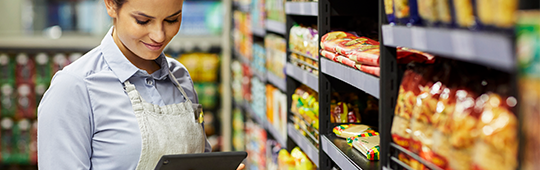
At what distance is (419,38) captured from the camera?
98 centimetres

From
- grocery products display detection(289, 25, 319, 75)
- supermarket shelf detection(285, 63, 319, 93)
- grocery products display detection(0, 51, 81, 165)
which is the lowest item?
grocery products display detection(0, 51, 81, 165)

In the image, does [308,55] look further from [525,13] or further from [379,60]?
[525,13]

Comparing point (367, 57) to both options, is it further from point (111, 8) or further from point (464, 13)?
point (111, 8)

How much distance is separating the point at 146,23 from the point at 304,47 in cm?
77

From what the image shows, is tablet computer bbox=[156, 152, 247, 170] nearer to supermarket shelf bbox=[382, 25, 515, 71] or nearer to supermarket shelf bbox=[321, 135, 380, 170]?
supermarket shelf bbox=[321, 135, 380, 170]

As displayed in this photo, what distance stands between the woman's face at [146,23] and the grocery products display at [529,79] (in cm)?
121

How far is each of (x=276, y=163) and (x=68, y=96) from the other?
4.53 ft

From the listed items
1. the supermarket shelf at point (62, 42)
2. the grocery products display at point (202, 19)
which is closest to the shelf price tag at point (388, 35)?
the supermarket shelf at point (62, 42)

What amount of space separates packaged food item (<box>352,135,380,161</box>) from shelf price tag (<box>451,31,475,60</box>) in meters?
0.74

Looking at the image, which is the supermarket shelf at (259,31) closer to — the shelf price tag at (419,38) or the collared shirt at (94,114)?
the collared shirt at (94,114)

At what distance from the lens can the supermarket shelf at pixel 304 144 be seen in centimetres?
201

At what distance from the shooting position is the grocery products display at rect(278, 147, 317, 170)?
219 cm

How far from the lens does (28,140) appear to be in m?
5.62

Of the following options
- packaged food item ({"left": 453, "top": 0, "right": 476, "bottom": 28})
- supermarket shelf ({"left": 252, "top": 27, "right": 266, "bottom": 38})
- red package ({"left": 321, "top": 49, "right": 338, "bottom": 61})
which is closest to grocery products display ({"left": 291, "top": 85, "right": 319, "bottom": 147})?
red package ({"left": 321, "top": 49, "right": 338, "bottom": 61})
